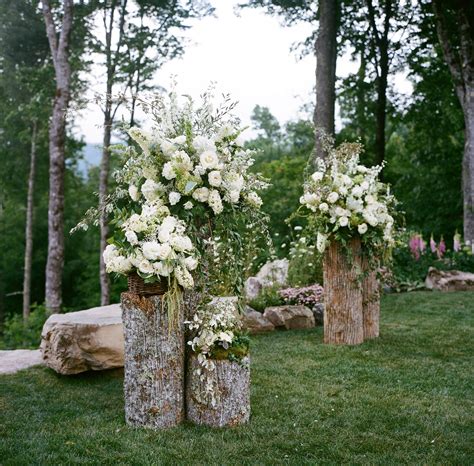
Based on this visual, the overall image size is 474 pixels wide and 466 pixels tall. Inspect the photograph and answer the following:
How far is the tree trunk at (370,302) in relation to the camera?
7.11 metres

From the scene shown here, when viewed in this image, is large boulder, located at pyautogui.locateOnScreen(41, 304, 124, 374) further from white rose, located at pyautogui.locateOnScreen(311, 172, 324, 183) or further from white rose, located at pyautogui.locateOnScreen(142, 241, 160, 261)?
white rose, located at pyautogui.locateOnScreen(311, 172, 324, 183)

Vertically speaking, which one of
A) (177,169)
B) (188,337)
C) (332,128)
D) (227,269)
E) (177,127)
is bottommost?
(188,337)

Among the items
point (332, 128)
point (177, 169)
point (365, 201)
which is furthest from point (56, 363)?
point (332, 128)

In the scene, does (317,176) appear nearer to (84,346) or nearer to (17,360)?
(84,346)

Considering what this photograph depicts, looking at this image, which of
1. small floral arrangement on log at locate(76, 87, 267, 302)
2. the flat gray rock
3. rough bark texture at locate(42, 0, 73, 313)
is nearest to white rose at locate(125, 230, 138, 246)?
small floral arrangement on log at locate(76, 87, 267, 302)

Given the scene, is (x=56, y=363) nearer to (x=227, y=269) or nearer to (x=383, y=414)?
(x=227, y=269)

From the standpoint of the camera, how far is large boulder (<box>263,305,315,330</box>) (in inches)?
329

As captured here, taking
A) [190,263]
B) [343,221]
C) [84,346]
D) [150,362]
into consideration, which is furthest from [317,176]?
[150,362]

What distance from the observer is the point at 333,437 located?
3967 mm

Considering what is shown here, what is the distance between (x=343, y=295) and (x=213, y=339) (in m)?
2.96

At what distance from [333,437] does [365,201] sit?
3427 mm

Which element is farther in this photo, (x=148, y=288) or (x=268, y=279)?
(x=268, y=279)

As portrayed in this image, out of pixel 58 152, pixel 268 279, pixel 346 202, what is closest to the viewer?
pixel 346 202

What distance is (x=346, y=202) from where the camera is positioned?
265 inches
